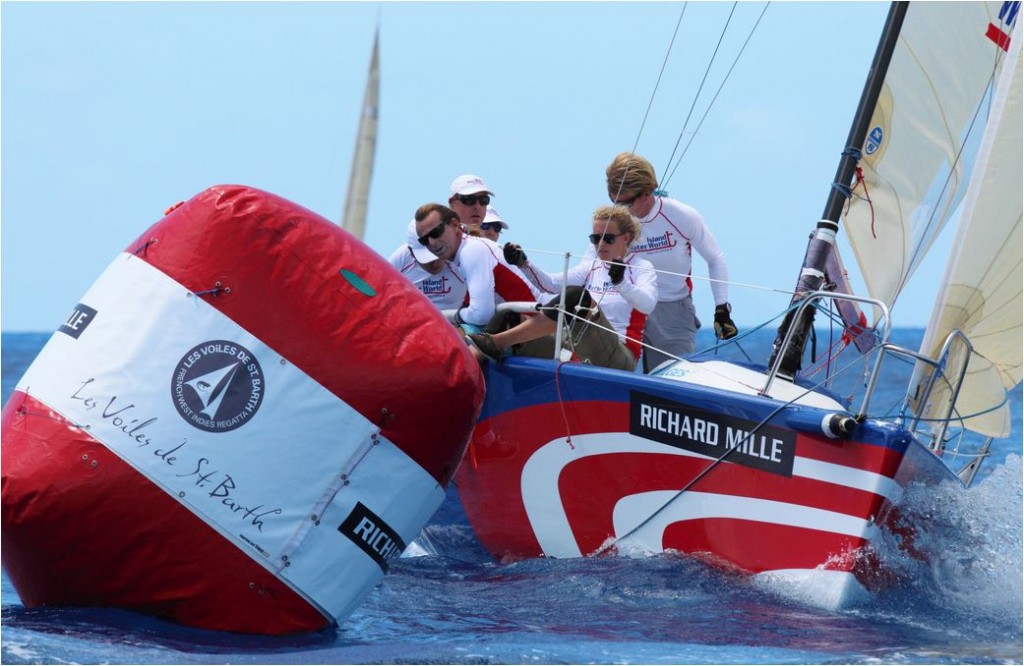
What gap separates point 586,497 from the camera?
5.16 meters

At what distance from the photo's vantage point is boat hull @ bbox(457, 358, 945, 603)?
4406mm

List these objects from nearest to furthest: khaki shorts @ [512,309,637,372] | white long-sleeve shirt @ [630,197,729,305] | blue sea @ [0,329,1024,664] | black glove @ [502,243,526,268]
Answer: blue sea @ [0,329,1024,664], black glove @ [502,243,526,268], khaki shorts @ [512,309,637,372], white long-sleeve shirt @ [630,197,729,305]

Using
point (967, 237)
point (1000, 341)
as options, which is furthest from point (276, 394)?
point (1000, 341)

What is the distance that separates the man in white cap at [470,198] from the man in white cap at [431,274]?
58cm

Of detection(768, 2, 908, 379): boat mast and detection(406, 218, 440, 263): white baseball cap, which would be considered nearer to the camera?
detection(768, 2, 908, 379): boat mast

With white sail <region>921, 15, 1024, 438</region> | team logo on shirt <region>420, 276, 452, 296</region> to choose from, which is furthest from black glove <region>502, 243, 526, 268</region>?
white sail <region>921, 15, 1024, 438</region>

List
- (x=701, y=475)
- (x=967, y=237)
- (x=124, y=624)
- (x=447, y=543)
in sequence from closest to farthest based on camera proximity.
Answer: (x=124, y=624) < (x=701, y=475) < (x=967, y=237) < (x=447, y=543)

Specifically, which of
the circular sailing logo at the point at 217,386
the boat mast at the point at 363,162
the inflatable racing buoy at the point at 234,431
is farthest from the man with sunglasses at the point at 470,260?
the boat mast at the point at 363,162

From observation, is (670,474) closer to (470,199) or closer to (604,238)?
(604,238)

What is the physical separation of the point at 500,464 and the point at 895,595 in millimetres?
1701

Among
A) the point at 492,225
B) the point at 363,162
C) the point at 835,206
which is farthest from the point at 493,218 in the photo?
the point at 363,162

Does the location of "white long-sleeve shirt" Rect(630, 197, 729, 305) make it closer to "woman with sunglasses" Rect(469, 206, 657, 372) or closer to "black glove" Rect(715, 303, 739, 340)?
"black glove" Rect(715, 303, 739, 340)

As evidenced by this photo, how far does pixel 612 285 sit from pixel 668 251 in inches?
26.9

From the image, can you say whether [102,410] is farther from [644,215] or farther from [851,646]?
[644,215]
